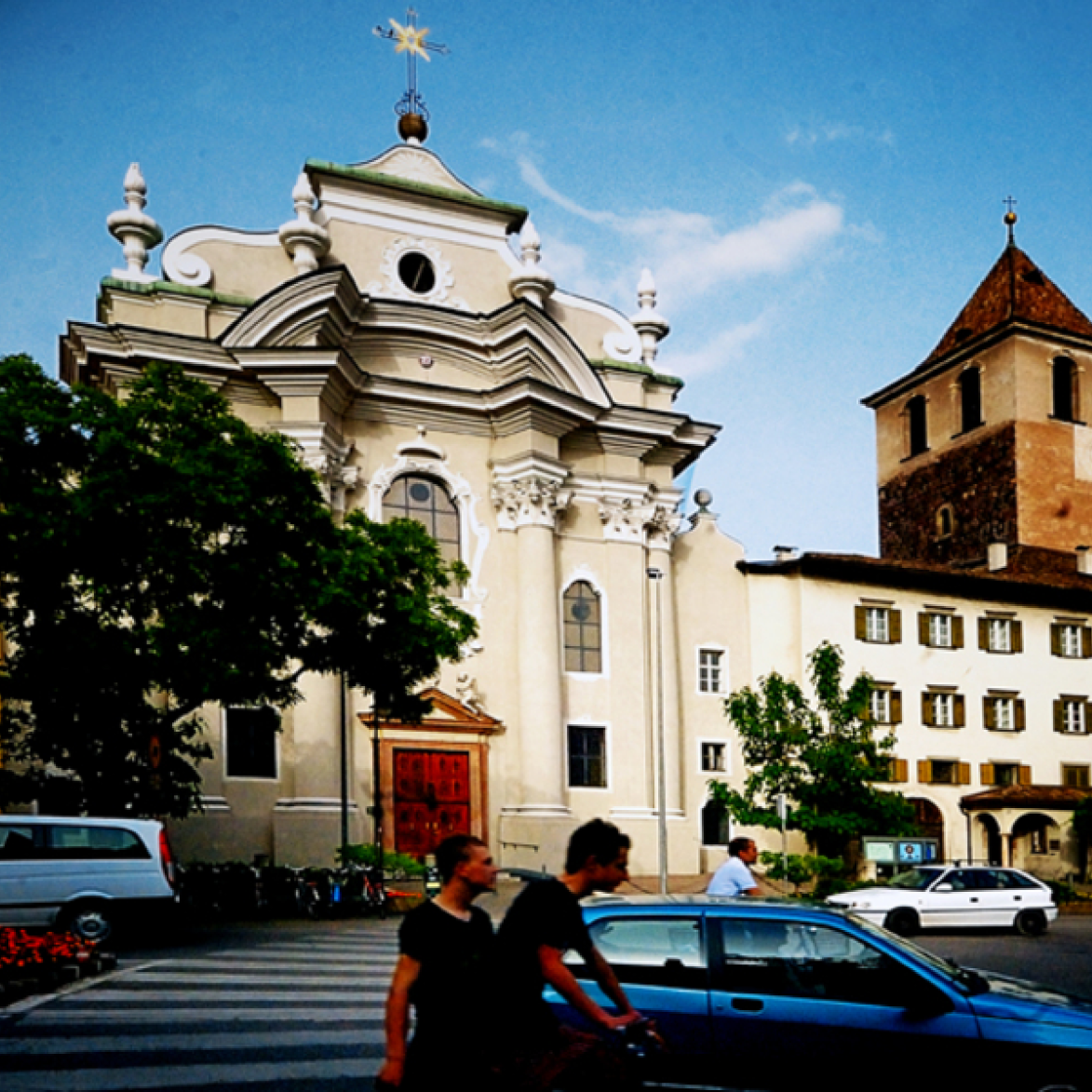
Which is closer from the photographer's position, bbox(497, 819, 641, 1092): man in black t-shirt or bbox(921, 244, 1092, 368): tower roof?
bbox(497, 819, 641, 1092): man in black t-shirt

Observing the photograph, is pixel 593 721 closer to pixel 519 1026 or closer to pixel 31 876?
pixel 31 876

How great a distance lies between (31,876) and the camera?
56.2 feet

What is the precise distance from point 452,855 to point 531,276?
33345mm

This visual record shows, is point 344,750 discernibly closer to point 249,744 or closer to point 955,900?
point 249,744

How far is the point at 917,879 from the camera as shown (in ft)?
77.5

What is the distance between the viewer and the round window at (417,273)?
124 feet

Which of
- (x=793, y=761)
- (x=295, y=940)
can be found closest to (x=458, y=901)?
(x=295, y=940)

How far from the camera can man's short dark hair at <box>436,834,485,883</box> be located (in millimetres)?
5344

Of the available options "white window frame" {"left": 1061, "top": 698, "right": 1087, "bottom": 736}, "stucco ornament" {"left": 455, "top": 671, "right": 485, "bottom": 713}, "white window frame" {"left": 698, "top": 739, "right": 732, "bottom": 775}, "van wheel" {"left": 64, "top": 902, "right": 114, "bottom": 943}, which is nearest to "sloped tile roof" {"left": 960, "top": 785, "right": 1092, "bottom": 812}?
"white window frame" {"left": 1061, "top": 698, "right": 1087, "bottom": 736}

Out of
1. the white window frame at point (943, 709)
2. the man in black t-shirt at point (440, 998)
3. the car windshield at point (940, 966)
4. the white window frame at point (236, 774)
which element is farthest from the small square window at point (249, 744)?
the man in black t-shirt at point (440, 998)

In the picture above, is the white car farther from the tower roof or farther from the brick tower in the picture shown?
the tower roof

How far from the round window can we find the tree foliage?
15837 millimetres

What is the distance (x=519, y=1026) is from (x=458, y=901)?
509mm

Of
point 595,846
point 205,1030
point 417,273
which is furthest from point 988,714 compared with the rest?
point 595,846
